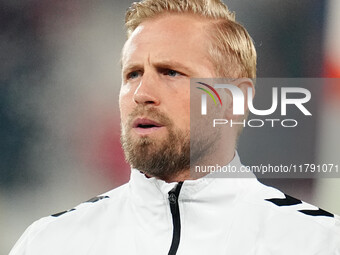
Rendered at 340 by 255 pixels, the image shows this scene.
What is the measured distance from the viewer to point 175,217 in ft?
3.24

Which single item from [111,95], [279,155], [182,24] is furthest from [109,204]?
[111,95]

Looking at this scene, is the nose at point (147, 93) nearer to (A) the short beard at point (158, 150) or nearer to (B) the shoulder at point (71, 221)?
(A) the short beard at point (158, 150)

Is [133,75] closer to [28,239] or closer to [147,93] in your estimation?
[147,93]

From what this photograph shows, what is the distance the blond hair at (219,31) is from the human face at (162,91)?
0.02 m

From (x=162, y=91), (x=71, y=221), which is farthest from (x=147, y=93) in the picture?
(x=71, y=221)

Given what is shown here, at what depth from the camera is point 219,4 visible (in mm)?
1134

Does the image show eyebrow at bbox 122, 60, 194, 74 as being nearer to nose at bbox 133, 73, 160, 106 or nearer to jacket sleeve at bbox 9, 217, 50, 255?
nose at bbox 133, 73, 160, 106

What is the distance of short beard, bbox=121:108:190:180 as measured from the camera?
100cm

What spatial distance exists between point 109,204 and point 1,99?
0.92 meters

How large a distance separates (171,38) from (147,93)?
13 cm

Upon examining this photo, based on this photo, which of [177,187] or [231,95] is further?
[231,95]

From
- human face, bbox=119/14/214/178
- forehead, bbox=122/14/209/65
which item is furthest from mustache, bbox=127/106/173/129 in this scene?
forehead, bbox=122/14/209/65

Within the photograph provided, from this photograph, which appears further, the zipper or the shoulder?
the shoulder

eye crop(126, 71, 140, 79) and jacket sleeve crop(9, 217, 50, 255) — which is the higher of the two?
eye crop(126, 71, 140, 79)
